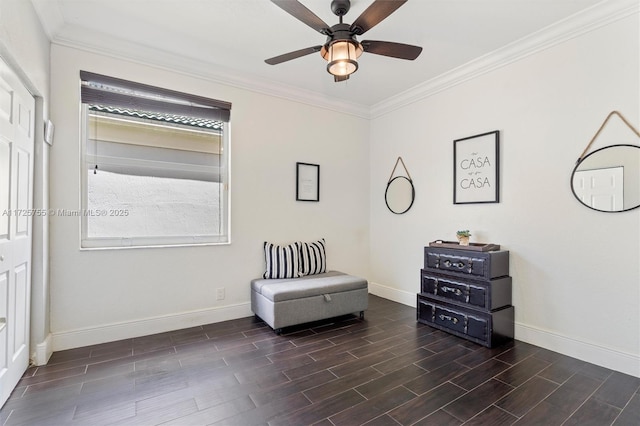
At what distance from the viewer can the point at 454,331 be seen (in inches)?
115

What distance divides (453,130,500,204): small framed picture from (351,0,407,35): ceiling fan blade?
1.81 metres

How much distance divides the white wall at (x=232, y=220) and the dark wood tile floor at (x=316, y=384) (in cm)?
31

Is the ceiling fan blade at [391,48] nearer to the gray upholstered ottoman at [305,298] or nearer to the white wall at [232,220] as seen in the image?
the white wall at [232,220]

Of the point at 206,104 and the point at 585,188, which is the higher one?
the point at 206,104

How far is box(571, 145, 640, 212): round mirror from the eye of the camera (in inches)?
87.5

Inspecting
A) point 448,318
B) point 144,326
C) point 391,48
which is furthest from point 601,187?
point 144,326

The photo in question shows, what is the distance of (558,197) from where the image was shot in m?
2.61

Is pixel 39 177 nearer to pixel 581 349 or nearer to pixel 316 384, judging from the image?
pixel 316 384

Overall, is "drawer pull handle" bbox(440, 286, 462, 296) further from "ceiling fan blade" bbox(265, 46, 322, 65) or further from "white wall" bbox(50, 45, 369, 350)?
"ceiling fan blade" bbox(265, 46, 322, 65)

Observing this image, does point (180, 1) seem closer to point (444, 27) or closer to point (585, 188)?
point (444, 27)

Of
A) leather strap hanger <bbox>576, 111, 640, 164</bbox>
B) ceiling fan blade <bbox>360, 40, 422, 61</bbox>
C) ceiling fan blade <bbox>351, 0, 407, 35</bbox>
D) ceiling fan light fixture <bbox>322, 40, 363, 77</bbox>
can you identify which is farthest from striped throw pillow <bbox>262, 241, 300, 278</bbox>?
leather strap hanger <bbox>576, 111, 640, 164</bbox>

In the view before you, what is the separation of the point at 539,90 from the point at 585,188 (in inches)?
37.0

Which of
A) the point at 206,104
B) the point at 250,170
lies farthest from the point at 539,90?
the point at 206,104

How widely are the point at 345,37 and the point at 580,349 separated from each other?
9.67ft
